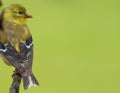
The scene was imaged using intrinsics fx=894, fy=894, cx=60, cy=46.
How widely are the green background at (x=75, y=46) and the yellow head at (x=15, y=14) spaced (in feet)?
8.93

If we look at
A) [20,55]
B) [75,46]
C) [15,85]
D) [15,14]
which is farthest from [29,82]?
[75,46]

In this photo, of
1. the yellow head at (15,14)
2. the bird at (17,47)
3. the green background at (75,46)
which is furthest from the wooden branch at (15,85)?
the green background at (75,46)

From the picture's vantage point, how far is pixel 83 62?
11.0 meters

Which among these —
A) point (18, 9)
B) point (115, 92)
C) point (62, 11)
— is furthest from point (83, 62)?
point (18, 9)

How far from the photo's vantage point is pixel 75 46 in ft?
37.8

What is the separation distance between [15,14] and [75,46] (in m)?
4.61

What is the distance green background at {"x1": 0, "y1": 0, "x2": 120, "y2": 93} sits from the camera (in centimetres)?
996

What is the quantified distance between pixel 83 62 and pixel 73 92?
1287 millimetres

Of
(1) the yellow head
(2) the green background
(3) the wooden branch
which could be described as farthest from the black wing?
(2) the green background

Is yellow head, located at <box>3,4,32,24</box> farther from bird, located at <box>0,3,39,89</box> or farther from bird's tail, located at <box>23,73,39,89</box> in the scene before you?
bird's tail, located at <box>23,73,39,89</box>

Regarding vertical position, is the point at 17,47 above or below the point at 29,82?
above

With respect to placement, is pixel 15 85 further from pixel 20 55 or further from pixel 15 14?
pixel 15 14

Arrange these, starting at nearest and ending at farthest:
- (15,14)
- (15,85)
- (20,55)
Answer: (15,85) → (20,55) → (15,14)

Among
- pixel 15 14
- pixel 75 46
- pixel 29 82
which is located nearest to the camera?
pixel 29 82
